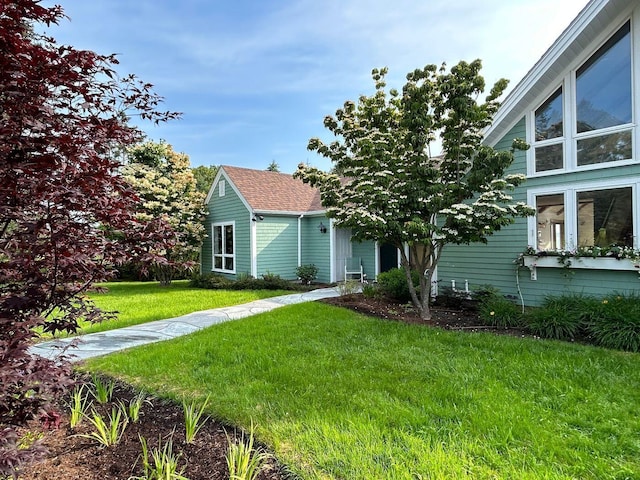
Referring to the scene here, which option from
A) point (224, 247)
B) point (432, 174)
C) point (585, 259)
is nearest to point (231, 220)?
point (224, 247)

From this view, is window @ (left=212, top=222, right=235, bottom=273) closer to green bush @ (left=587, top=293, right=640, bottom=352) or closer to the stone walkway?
the stone walkway

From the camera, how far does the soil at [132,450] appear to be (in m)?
2.31

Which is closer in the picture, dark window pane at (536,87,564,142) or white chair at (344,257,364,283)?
dark window pane at (536,87,564,142)

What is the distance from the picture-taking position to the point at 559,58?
6.91 m

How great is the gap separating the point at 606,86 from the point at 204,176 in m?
31.3

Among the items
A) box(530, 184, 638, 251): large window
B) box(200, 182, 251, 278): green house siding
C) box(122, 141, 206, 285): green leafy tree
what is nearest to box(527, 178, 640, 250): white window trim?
box(530, 184, 638, 251): large window

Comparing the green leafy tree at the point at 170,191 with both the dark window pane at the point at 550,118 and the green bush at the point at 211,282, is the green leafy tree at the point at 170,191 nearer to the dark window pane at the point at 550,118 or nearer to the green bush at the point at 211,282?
the green bush at the point at 211,282

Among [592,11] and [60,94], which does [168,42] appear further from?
[592,11]

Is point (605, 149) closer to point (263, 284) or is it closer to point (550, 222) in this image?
point (550, 222)

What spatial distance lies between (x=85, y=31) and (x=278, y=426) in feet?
14.4

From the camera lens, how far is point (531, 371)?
4.12 metres

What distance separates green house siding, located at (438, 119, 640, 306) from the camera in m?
6.54

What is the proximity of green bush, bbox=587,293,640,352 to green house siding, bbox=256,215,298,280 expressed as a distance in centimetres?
971

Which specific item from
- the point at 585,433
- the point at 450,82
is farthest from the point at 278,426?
the point at 450,82
